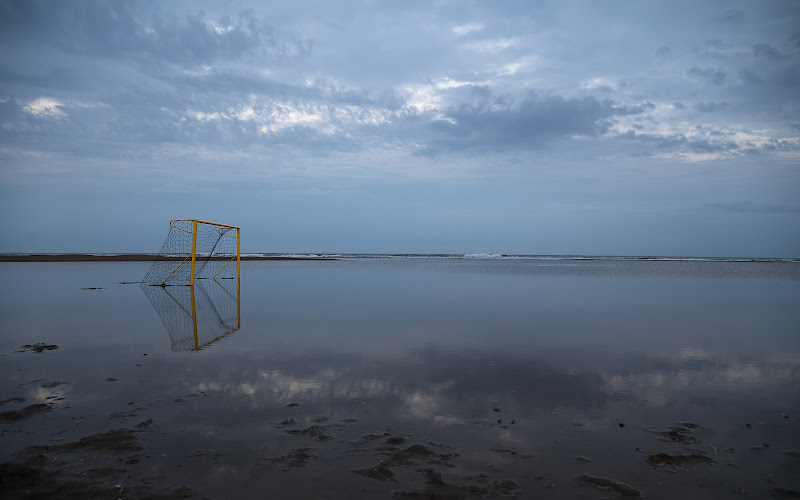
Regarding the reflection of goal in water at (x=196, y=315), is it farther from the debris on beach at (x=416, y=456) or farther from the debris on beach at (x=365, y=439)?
the debris on beach at (x=416, y=456)

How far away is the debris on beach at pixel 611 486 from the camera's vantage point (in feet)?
13.0

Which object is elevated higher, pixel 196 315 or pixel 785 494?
pixel 196 315

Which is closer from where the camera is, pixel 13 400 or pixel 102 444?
pixel 102 444

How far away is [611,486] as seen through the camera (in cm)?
407

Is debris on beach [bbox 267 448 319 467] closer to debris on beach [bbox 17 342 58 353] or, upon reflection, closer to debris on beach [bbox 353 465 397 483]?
debris on beach [bbox 353 465 397 483]

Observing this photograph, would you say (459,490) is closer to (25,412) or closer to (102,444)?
(102,444)

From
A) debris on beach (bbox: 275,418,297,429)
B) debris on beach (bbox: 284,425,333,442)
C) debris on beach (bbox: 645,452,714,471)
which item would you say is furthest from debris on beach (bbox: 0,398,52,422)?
debris on beach (bbox: 645,452,714,471)

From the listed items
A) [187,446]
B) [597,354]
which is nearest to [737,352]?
[597,354]

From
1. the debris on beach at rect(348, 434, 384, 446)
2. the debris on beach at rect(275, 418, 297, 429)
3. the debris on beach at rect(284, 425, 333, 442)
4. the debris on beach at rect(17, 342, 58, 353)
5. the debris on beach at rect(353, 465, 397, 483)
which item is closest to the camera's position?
the debris on beach at rect(353, 465, 397, 483)

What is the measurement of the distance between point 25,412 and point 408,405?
16.2 feet

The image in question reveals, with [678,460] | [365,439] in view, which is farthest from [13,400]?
[678,460]

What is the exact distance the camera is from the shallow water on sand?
166 inches

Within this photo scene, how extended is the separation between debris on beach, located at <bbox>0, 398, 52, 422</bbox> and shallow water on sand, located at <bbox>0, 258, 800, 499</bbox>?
0.17 feet

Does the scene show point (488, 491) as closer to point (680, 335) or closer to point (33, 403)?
point (33, 403)
